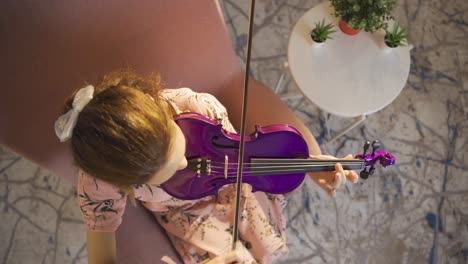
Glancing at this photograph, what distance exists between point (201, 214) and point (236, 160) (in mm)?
201

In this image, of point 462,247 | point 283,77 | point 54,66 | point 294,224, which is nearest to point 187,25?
point 54,66

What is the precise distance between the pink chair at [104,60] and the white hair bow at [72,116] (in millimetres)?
209

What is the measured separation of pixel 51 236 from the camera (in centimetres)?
150

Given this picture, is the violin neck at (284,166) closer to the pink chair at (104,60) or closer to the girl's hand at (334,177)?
the girl's hand at (334,177)

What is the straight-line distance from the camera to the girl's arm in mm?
911

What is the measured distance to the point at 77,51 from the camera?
2.88 feet

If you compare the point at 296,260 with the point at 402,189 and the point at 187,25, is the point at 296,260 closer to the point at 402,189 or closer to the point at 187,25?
the point at 402,189

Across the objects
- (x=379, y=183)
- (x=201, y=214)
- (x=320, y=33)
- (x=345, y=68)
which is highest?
(x=320, y=33)

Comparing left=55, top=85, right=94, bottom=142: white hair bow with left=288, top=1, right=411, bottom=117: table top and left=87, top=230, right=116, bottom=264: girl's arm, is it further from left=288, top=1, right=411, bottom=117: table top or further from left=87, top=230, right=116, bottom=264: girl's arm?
left=288, top=1, right=411, bottom=117: table top

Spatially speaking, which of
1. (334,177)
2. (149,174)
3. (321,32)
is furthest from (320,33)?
(149,174)

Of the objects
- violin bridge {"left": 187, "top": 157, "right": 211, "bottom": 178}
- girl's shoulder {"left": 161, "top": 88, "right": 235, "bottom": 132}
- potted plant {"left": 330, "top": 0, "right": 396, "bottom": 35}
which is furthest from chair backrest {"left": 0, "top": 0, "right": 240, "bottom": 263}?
potted plant {"left": 330, "top": 0, "right": 396, "bottom": 35}

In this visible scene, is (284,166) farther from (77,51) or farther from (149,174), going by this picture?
(77,51)

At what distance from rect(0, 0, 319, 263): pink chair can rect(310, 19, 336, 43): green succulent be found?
0.26 m

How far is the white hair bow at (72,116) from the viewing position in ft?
2.21
